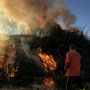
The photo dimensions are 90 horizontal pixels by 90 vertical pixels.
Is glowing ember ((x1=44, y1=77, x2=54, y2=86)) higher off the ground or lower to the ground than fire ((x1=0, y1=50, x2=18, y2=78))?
lower

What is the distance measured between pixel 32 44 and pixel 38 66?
5.74 ft

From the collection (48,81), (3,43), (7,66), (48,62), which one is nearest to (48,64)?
(48,62)

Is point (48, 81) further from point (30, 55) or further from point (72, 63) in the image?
point (72, 63)

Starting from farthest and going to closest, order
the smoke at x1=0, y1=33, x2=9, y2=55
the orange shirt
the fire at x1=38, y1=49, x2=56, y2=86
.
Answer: the smoke at x1=0, y1=33, x2=9, y2=55 < the fire at x1=38, y1=49, x2=56, y2=86 < the orange shirt

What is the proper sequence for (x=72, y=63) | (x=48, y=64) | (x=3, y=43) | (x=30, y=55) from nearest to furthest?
1. (x=72, y=63)
2. (x=48, y=64)
3. (x=30, y=55)
4. (x=3, y=43)

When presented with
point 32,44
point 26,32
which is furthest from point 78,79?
point 26,32

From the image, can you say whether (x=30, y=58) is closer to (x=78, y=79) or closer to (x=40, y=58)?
(x=40, y=58)

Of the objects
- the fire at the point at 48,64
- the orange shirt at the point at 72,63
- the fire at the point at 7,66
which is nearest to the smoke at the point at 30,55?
the fire at the point at 48,64

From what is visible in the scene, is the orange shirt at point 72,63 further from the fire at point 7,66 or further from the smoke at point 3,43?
the smoke at point 3,43

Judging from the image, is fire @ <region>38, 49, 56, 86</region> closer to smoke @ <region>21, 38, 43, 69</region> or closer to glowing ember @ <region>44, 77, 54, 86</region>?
glowing ember @ <region>44, 77, 54, 86</region>

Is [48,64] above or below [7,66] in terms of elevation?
above

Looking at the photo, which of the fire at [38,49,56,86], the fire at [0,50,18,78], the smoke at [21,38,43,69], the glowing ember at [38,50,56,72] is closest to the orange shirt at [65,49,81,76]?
the fire at [38,49,56,86]

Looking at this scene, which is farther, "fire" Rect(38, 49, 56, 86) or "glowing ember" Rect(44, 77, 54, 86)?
"fire" Rect(38, 49, 56, 86)

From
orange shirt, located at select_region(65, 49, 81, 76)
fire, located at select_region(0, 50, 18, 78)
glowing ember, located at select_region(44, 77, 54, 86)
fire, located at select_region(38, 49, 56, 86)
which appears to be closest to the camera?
orange shirt, located at select_region(65, 49, 81, 76)
